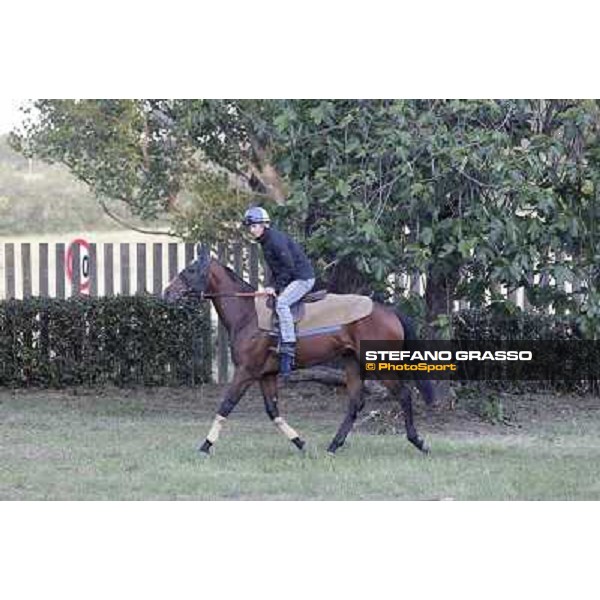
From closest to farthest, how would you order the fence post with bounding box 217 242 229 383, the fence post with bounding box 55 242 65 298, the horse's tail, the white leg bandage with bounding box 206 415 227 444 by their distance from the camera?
the white leg bandage with bounding box 206 415 227 444 < the horse's tail < the fence post with bounding box 217 242 229 383 < the fence post with bounding box 55 242 65 298

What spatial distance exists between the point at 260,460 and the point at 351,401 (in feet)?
3.64

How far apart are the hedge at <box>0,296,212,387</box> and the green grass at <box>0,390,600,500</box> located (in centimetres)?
96

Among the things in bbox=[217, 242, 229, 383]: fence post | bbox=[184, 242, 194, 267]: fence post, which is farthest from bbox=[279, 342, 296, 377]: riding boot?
bbox=[184, 242, 194, 267]: fence post

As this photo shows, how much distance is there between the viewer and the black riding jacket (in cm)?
1188

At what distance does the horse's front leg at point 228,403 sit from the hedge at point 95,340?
4499mm

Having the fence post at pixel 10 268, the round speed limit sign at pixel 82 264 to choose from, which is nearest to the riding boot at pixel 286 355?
the round speed limit sign at pixel 82 264

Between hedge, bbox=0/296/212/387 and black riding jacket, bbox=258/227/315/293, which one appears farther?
hedge, bbox=0/296/212/387

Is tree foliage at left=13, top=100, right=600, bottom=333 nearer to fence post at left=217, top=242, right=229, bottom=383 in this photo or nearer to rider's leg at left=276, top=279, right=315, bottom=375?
rider's leg at left=276, top=279, right=315, bottom=375

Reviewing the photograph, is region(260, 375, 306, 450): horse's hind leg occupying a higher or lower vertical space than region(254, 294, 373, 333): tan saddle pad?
lower

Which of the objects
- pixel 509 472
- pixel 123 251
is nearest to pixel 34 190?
pixel 123 251

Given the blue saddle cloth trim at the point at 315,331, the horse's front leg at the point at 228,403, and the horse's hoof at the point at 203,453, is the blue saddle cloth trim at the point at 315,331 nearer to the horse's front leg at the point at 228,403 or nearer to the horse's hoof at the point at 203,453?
the horse's front leg at the point at 228,403

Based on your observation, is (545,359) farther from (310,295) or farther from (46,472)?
(46,472)

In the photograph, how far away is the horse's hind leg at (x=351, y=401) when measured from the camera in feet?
40.6

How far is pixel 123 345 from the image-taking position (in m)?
16.7
